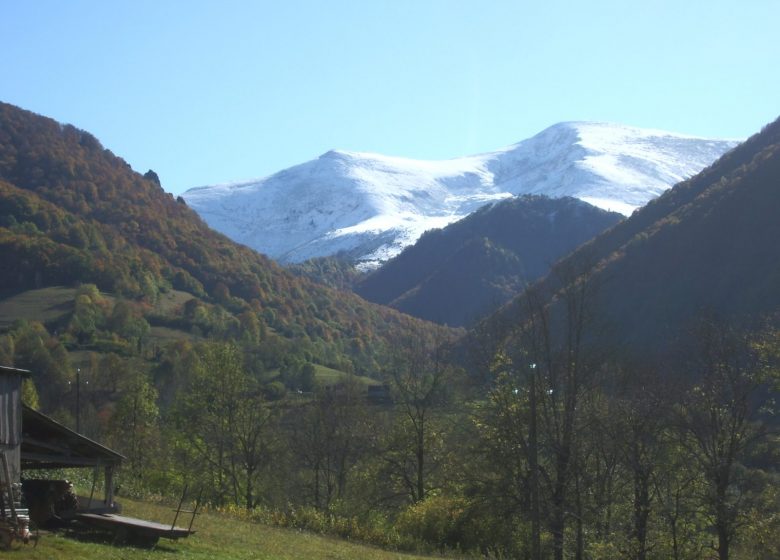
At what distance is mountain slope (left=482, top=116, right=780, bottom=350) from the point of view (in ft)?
384

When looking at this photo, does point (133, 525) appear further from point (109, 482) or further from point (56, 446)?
point (109, 482)

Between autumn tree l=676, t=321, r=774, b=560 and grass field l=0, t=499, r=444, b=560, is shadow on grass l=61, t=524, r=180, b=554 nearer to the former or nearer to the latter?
grass field l=0, t=499, r=444, b=560

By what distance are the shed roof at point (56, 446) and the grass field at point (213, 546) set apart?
342 centimetres

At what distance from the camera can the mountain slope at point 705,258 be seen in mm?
117000

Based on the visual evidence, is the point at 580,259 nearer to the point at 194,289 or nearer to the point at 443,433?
the point at 443,433

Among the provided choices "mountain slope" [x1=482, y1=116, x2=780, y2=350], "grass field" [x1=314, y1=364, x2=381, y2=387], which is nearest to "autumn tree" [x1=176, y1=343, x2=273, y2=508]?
"mountain slope" [x1=482, y1=116, x2=780, y2=350]

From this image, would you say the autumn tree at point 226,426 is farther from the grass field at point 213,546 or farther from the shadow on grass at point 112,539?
the shadow on grass at point 112,539

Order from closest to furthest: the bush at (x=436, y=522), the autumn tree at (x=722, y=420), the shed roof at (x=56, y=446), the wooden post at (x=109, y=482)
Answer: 1. the shed roof at (x=56, y=446)
2. the wooden post at (x=109, y=482)
3. the autumn tree at (x=722, y=420)
4. the bush at (x=436, y=522)

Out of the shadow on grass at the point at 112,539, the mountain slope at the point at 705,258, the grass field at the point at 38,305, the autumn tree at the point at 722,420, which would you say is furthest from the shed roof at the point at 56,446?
the grass field at the point at 38,305

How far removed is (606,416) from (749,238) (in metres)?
103

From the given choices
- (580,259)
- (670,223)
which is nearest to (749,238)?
(670,223)

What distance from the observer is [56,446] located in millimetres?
26688

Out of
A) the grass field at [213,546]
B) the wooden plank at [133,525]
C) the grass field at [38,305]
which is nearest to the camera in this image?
the grass field at [213,546]

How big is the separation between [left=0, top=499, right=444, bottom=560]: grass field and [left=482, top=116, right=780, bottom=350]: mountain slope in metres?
81.3
